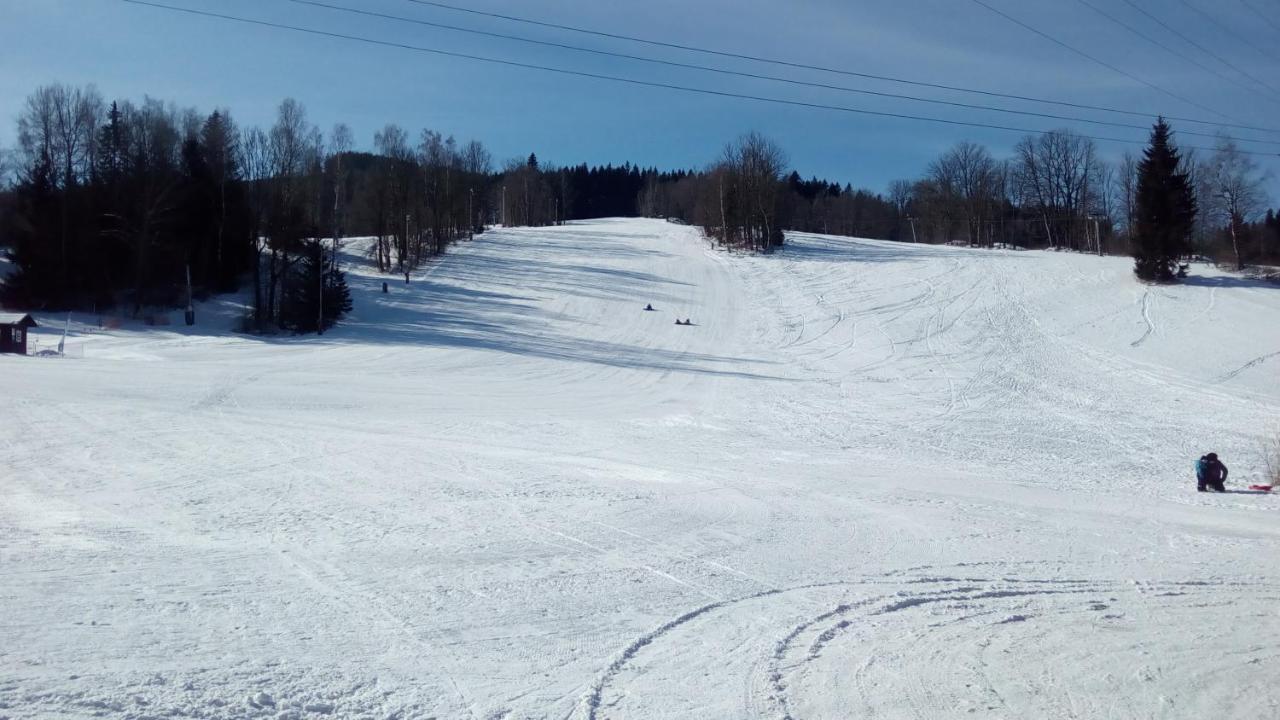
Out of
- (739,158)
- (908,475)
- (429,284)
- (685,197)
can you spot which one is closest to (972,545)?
(908,475)

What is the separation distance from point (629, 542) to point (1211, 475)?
449 inches

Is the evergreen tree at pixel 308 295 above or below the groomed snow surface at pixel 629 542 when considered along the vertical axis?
above

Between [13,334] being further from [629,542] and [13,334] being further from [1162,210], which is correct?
[1162,210]

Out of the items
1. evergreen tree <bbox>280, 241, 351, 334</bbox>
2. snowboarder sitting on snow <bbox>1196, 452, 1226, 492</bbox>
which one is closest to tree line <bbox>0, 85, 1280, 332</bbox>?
evergreen tree <bbox>280, 241, 351, 334</bbox>

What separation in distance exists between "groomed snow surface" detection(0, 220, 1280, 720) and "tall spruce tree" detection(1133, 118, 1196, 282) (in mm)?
19253

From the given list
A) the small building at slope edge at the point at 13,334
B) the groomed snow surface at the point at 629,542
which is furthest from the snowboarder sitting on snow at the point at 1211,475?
the small building at slope edge at the point at 13,334

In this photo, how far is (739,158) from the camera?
7400cm

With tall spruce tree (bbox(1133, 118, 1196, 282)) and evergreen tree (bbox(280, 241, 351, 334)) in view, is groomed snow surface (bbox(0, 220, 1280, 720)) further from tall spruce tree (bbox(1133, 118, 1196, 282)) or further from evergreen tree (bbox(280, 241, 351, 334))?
tall spruce tree (bbox(1133, 118, 1196, 282))

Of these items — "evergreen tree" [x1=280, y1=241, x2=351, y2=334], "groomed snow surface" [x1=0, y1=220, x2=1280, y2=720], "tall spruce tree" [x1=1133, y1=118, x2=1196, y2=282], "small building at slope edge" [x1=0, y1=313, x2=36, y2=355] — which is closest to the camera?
"groomed snow surface" [x1=0, y1=220, x2=1280, y2=720]

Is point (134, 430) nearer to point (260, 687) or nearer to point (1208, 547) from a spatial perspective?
point (260, 687)

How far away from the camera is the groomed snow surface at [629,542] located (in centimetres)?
597

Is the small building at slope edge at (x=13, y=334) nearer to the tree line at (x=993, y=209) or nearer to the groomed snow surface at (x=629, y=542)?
the groomed snow surface at (x=629, y=542)

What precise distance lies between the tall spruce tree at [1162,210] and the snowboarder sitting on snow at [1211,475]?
38537 millimetres

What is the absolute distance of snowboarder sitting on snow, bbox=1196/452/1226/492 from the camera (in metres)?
14.9
